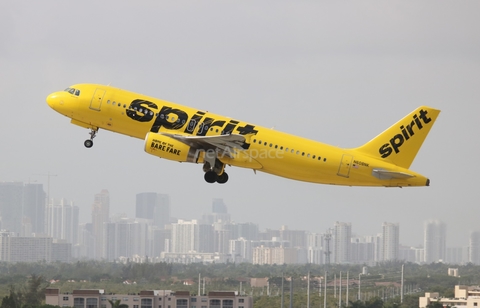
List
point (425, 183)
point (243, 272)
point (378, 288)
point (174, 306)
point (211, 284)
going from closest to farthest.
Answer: point (425, 183), point (174, 306), point (211, 284), point (378, 288), point (243, 272)

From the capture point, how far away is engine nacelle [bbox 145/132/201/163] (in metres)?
63.8

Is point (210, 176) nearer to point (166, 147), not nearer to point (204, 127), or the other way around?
point (204, 127)

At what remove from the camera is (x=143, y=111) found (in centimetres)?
6469

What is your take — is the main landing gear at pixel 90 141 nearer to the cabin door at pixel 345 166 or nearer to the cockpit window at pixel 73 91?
the cockpit window at pixel 73 91

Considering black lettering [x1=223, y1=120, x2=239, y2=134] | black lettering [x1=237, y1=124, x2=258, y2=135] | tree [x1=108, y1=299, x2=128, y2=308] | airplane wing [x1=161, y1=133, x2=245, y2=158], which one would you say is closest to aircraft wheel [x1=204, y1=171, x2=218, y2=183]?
airplane wing [x1=161, y1=133, x2=245, y2=158]

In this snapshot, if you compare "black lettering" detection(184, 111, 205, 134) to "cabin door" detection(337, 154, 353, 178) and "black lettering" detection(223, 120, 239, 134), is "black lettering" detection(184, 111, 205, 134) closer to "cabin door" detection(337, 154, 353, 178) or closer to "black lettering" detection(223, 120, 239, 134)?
"black lettering" detection(223, 120, 239, 134)

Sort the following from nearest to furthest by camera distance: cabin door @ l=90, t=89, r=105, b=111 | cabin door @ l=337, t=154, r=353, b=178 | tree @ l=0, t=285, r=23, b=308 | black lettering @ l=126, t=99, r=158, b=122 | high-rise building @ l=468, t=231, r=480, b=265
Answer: cabin door @ l=337, t=154, r=353, b=178
black lettering @ l=126, t=99, r=158, b=122
cabin door @ l=90, t=89, r=105, b=111
tree @ l=0, t=285, r=23, b=308
high-rise building @ l=468, t=231, r=480, b=265

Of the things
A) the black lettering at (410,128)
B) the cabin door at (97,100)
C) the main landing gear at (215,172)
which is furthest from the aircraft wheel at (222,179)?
the black lettering at (410,128)

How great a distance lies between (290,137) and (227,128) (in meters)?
4.51

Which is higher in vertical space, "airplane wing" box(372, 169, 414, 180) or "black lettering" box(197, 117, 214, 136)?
"black lettering" box(197, 117, 214, 136)

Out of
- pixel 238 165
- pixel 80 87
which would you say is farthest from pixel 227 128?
pixel 80 87

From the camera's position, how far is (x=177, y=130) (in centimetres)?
6444

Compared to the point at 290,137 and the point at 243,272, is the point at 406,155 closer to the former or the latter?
the point at 290,137

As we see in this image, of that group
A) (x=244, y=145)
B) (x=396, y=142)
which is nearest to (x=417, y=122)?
(x=396, y=142)
